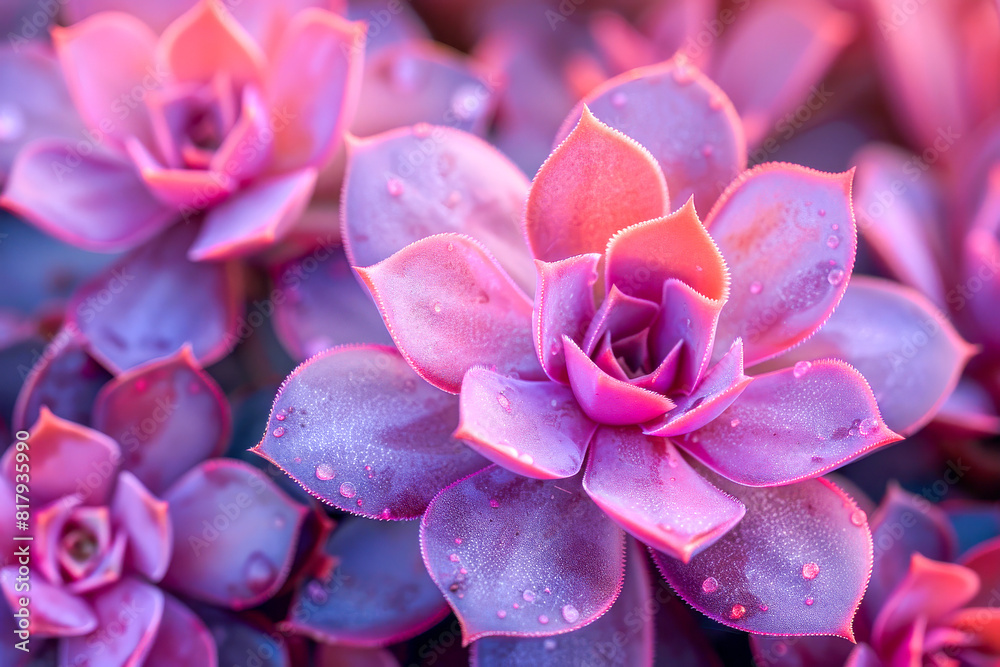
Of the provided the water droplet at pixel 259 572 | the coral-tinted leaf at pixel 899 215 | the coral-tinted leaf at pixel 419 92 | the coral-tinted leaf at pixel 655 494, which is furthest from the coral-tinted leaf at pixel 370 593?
the coral-tinted leaf at pixel 899 215

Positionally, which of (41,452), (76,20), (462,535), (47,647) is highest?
(76,20)

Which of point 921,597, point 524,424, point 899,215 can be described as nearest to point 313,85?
point 524,424

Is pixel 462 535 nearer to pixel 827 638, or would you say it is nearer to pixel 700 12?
pixel 827 638

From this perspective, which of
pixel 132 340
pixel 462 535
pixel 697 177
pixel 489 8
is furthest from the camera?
pixel 489 8

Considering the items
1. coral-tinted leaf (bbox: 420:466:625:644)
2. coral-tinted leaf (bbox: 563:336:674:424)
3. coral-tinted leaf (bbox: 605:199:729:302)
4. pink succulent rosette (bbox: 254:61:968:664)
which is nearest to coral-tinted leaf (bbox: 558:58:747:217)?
pink succulent rosette (bbox: 254:61:968:664)

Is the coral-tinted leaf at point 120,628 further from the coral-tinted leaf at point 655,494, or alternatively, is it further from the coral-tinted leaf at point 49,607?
the coral-tinted leaf at point 655,494

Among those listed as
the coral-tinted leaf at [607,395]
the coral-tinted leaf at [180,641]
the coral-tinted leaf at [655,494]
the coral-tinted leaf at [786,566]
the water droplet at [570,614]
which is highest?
the coral-tinted leaf at [607,395]

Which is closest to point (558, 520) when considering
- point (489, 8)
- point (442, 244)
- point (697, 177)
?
point (442, 244)
